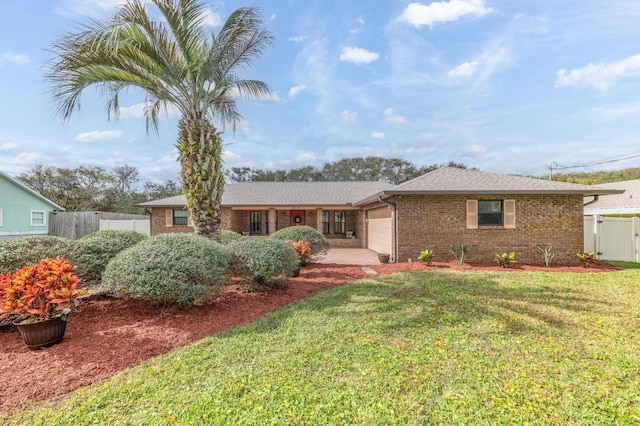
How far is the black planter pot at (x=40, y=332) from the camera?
384cm

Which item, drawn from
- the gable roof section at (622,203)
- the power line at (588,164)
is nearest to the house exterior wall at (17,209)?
the gable roof section at (622,203)

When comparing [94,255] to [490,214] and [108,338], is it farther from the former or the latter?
[490,214]

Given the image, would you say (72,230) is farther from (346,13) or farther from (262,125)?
(346,13)

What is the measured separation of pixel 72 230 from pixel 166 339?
19.2 metres

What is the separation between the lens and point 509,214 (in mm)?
11141

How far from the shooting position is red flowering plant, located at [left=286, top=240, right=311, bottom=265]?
9.84 metres

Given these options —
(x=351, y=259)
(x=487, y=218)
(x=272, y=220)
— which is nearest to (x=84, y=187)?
(x=272, y=220)

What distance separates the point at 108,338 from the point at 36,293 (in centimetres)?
107

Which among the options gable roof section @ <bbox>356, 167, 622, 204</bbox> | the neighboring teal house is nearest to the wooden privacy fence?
the neighboring teal house

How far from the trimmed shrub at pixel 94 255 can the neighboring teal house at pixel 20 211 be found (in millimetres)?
15363

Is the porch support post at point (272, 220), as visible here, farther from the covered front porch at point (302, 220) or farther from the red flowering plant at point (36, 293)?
the red flowering plant at point (36, 293)

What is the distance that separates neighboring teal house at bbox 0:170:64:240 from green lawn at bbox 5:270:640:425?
63.9ft

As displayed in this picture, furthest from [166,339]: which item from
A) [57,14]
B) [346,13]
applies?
[346,13]

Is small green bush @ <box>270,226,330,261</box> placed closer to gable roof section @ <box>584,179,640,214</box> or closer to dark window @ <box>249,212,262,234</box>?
dark window @ <box>249,212,262,234</box>
